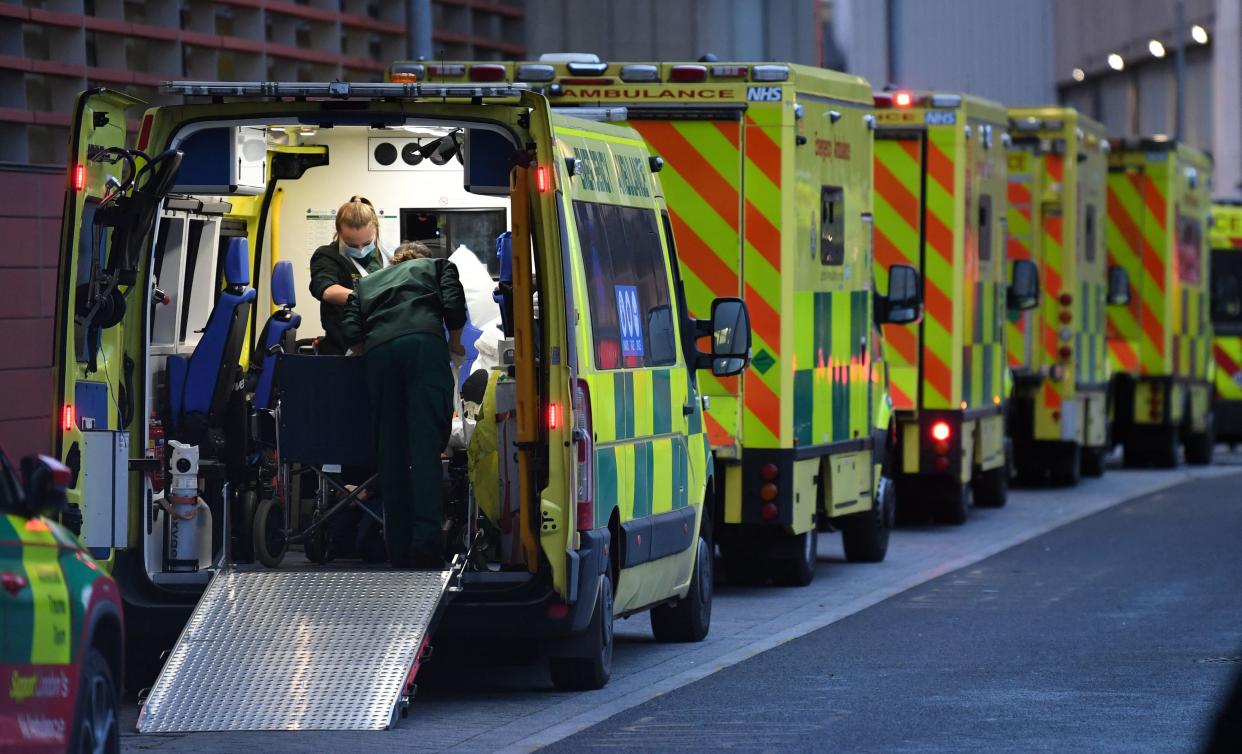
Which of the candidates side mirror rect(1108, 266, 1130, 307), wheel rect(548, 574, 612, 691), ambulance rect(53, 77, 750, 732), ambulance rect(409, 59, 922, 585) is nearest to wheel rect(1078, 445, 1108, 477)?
side mirror rect(1108, 266, 1130, 307)

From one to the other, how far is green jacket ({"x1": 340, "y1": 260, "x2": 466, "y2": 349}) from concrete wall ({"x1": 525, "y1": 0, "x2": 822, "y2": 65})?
48.6 ft

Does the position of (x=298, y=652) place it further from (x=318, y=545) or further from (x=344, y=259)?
(x=344, y=259)

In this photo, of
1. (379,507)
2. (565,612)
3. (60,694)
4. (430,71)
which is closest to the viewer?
(60,694)

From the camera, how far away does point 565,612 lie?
9.97 meters

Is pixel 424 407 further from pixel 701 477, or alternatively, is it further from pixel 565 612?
pixel 701 477

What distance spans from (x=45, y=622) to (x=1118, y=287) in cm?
1913

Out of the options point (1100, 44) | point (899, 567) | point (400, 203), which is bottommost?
point (899, 567)

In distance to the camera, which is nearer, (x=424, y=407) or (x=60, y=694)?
(x=60, y=694)

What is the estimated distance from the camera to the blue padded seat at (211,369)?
10766mm

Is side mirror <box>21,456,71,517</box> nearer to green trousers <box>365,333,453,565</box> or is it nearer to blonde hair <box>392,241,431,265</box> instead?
green trousers <box>365,333,453,565</box>

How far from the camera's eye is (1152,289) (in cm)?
2588

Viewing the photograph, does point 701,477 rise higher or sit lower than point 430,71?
lower

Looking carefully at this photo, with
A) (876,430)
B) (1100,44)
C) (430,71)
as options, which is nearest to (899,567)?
(876,430)

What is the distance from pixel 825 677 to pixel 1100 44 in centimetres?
5065
